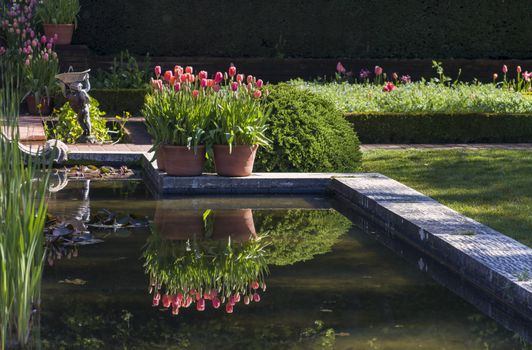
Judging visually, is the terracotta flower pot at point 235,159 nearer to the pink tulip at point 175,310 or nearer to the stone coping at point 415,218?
the stone coping at point 415,218

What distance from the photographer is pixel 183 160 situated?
11.1 metres

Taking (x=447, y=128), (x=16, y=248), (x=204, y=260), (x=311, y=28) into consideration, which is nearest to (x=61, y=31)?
(x=311, y=28)

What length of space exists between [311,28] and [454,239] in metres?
14.9

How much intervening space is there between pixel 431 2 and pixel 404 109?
6.50 metres

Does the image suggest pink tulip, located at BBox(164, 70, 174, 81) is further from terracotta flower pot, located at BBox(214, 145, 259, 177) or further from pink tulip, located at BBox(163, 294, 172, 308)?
A: pink tulip, located at BBox(163, 294, 172, 308)

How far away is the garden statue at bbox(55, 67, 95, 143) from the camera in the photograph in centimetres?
1433

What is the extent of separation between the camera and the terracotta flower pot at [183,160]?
1108 cm

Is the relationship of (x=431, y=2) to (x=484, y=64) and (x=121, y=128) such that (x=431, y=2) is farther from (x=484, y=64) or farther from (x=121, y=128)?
(x=121, y=128)

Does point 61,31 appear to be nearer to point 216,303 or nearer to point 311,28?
point 311,28

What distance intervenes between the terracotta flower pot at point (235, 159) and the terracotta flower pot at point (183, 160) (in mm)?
176

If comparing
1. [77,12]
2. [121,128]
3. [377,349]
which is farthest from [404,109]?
[377,349]

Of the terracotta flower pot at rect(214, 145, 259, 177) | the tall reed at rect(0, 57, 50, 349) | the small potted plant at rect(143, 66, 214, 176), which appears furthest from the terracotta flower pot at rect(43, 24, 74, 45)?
the tall reed at rect(0, 57, 50, 349)

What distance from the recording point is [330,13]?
2233cm

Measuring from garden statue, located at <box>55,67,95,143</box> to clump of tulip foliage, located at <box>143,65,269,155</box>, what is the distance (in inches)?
131
